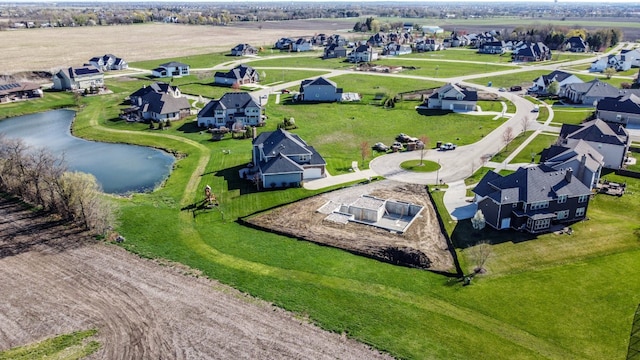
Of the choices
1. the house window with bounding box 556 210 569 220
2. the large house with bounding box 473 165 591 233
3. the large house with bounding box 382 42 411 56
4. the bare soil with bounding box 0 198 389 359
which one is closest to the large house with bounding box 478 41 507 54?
the large house with bounding box 382 42 411 56

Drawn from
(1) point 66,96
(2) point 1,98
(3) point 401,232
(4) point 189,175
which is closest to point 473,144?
(3) point 401,232

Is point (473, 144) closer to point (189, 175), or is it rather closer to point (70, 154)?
point (189, 175)

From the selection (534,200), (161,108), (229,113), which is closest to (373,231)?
(534,200)

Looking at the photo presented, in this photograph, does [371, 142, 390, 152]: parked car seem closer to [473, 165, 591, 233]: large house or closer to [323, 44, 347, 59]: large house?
[473, 165, 591, 233]: large house

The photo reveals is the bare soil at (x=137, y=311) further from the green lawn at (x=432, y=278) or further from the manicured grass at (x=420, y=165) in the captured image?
the manicured grass at (x=420, y=165)

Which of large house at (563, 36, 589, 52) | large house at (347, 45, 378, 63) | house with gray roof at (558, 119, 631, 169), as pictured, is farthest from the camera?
large house at (563, 36, 589, 52)

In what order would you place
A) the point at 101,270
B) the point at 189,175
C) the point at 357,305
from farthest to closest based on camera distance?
the point at 189,175
the point at 101,270
the point at 357,305
